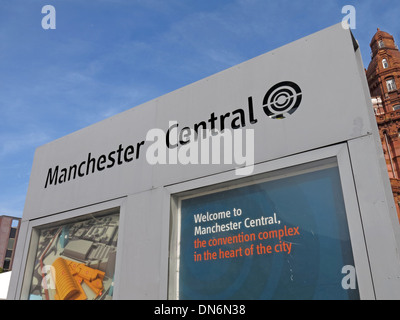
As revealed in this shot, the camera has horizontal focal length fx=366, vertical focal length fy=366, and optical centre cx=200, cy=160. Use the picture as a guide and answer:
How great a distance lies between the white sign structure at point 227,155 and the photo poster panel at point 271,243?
85 mm

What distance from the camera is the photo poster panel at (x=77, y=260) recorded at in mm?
4145

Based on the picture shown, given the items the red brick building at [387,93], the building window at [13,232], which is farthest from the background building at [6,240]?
the red brick building at [387,93]

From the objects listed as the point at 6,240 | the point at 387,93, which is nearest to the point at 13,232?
the point at 6,240

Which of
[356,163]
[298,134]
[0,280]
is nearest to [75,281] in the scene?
[298,134]

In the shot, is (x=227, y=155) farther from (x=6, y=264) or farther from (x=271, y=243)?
(x=6, y=264)

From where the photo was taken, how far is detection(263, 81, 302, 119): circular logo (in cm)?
338

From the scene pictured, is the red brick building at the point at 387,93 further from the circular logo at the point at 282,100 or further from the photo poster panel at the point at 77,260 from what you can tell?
the photo poster panel at the point at 77,260

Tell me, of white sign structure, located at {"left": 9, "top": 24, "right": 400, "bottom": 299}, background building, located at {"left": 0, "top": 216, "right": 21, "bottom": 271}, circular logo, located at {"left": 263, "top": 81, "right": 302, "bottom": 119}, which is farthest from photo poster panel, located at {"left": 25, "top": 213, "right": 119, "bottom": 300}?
background building, located at {"left": 0, "top": 216, "right": 21, "bottom": 271}

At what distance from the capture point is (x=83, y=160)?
4902 millimetres

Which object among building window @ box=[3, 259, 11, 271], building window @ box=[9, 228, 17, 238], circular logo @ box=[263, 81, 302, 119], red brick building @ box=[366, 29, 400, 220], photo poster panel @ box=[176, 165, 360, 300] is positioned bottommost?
photo poster panel @ box=[176, 165, 360, 300]

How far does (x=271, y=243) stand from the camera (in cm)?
310

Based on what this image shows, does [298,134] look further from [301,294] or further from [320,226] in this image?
[301,294]

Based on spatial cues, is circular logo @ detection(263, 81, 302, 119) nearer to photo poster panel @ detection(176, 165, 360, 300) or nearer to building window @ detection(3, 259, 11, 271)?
photo poster panel @ detection(176, 165, 360, 300)

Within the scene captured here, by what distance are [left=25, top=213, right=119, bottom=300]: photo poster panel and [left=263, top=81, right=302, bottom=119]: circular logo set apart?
2.17 meters
